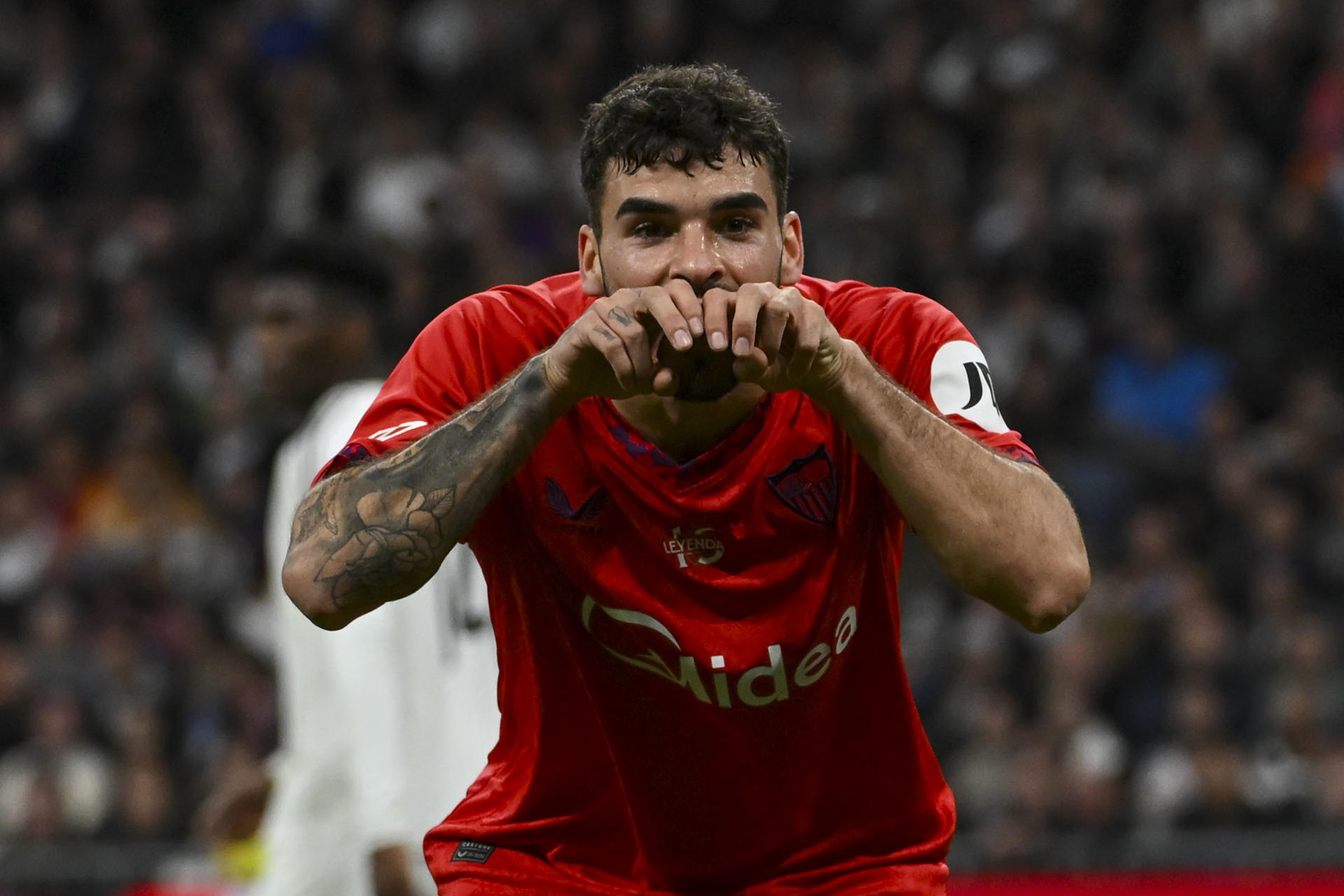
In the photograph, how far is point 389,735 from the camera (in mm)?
4082

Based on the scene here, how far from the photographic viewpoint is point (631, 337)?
2.58 m

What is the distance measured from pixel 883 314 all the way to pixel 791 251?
19 centimetres

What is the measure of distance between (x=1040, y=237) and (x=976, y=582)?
7705 millimetres

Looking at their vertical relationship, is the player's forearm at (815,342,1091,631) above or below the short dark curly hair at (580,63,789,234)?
below

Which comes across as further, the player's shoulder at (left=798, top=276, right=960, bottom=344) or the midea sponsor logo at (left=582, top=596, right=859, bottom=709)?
the player's shoulder at (left=798, top=276, right=960, bottom=344)

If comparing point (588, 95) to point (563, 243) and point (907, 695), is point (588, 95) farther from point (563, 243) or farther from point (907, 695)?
point (907, 695)

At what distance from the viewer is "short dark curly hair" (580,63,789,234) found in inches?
111

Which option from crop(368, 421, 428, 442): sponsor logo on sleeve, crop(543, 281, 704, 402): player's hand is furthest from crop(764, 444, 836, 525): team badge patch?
crop(368, 421, 428, 442): sponsor logo on sleeve

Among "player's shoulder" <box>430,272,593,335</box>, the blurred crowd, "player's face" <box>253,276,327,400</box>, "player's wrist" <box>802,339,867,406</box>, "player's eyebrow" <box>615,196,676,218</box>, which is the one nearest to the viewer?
"player's wrist" <box>802,339,867,406</box>

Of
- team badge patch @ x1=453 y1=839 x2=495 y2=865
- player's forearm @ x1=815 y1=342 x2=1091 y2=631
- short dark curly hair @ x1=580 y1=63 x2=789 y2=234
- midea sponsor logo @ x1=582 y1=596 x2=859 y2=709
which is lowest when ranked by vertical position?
team badge patch @ x1=453 y1=839 x2=495 y2=865

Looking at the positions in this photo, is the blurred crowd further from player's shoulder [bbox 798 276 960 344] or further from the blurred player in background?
player's shoulder [bbox 798 276 960 344]

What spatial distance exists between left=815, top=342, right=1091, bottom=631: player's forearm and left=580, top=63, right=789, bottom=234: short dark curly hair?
373 millimetres

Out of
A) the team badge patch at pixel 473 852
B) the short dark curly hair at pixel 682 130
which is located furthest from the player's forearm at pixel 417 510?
the team badge patch at pixel 473 852

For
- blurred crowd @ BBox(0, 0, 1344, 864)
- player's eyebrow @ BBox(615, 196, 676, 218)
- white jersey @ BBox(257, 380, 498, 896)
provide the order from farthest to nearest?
1. blurred crowd @ BBox(0, 0, 1344, 864)
2. white jersey @ BBox(257, 380, 498, 896)
3. player's eyebrow @ BBox(615, 196, 676, 218)
